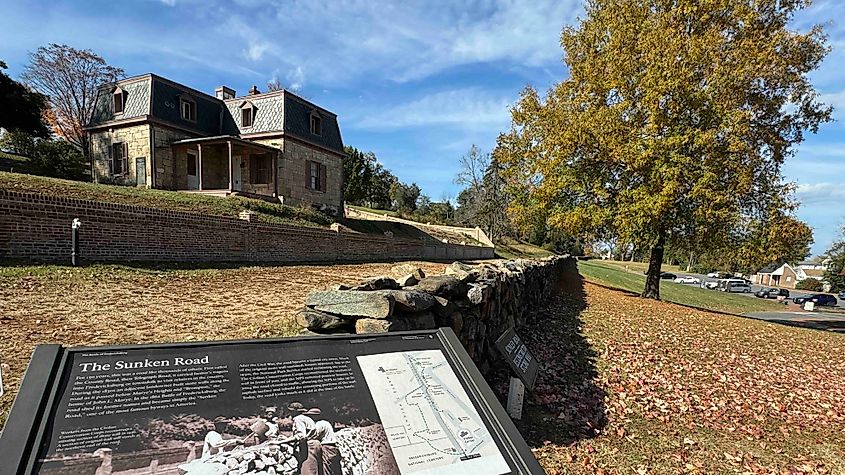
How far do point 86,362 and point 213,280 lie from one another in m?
6.77

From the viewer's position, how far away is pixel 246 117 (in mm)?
22844

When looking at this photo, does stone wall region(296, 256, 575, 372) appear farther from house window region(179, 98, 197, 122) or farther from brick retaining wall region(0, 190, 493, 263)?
house window region(179, 98, 197, 122)

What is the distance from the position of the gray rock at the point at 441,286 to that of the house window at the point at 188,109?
21478 mm

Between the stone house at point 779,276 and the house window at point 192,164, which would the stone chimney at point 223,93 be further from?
the stone house at point 779,276

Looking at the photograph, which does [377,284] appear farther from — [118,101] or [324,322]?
[118,101]

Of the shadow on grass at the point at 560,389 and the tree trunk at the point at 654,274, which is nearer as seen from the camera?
the shadow on grass at the point at 560,389

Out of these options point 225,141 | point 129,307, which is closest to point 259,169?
point 225,141

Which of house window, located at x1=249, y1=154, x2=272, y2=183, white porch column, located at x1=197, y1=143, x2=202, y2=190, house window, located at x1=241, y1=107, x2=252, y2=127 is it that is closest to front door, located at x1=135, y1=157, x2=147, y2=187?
white porch column, located at x1=197, y1=143, x2=202, y2=190

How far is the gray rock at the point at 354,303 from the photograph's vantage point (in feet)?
11.1

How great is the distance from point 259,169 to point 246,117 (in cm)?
303

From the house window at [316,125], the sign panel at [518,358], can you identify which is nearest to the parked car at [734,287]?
the house window at [316,125]

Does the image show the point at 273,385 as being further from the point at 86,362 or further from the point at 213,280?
the point at 213,280

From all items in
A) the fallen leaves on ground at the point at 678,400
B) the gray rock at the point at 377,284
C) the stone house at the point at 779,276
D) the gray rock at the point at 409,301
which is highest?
the gray rock at the point at 377,284

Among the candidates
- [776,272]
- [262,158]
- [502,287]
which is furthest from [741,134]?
[776,272]
